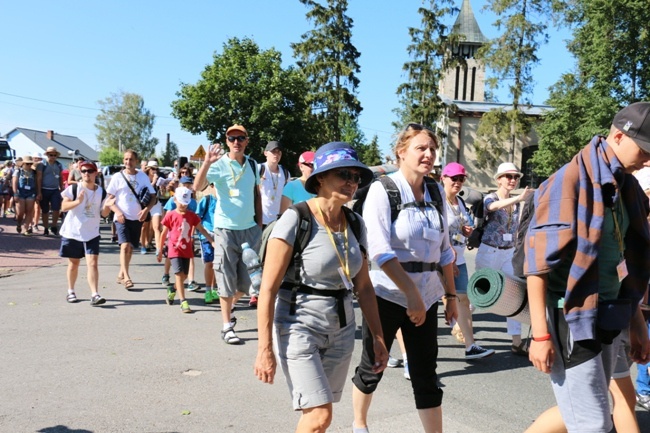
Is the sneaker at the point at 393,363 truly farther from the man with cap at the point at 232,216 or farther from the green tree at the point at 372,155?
the green tree at the point at 372,155

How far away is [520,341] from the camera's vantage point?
6402 mm

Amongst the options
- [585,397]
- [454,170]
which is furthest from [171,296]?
[585,397]

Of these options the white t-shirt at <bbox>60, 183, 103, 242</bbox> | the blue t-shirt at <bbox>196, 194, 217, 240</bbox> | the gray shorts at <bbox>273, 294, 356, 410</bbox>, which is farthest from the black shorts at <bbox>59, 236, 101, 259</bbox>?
the gray shorts at <bbox>273, 294, 356, 410</bbox>

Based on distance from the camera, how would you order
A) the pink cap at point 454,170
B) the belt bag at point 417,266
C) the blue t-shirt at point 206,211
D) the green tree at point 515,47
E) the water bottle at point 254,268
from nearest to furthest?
the water bottle at point 254,268 → the belt bag at point 417,266 → the pink cap at point 454,170 → the blue t-shirt at point 206,211 → the green tree at point 515,47

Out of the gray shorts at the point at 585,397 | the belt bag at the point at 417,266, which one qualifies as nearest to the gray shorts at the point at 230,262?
the belt bag at the point at 417,266

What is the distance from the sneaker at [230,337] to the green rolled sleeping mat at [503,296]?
3.73 m

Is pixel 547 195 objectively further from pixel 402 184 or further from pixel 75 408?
pixel 75 408

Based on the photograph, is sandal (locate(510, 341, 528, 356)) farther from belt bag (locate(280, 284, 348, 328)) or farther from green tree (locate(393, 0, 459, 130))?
green tree (locate(393, 0, 459, 130))

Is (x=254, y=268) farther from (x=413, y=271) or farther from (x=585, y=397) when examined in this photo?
(x=585, y=397)

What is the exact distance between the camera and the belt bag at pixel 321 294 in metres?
3.15

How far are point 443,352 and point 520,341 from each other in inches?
30.7

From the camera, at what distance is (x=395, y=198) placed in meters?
3.77

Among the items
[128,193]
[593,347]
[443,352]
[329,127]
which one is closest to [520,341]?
[443,352]

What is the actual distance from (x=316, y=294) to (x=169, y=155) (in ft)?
279
